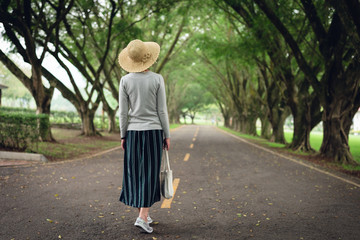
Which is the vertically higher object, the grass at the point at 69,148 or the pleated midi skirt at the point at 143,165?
the pleated midi skirt at the point at 143,165

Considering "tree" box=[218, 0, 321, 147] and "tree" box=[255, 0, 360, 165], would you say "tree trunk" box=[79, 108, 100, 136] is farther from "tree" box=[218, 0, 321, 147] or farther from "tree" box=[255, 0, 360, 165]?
"tree" box=[255, 0, 360, 165]

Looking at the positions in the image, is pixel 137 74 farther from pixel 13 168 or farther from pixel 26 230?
pixel 13 168

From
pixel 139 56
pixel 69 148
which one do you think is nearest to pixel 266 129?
pixel 69 148

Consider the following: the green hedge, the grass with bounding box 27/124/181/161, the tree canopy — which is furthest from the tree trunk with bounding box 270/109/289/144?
the green hedge

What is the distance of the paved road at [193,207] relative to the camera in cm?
357

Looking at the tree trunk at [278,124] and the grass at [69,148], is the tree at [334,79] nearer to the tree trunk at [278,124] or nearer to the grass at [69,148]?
the grass at [69,148]

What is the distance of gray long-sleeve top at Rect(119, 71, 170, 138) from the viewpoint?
3553 millimetres

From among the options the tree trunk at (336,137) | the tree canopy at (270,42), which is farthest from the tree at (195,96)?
the tree trunk at (336,137)

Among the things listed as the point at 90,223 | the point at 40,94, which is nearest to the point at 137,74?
the point at 90,223

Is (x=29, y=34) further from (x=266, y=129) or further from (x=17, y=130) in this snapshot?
(x=266, y=129)

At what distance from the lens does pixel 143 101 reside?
3.56 m

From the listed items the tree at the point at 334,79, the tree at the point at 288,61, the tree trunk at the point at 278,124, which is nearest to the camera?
the tree at the point at 334,79

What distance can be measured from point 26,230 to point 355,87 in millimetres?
10373

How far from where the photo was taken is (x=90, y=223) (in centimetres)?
382
